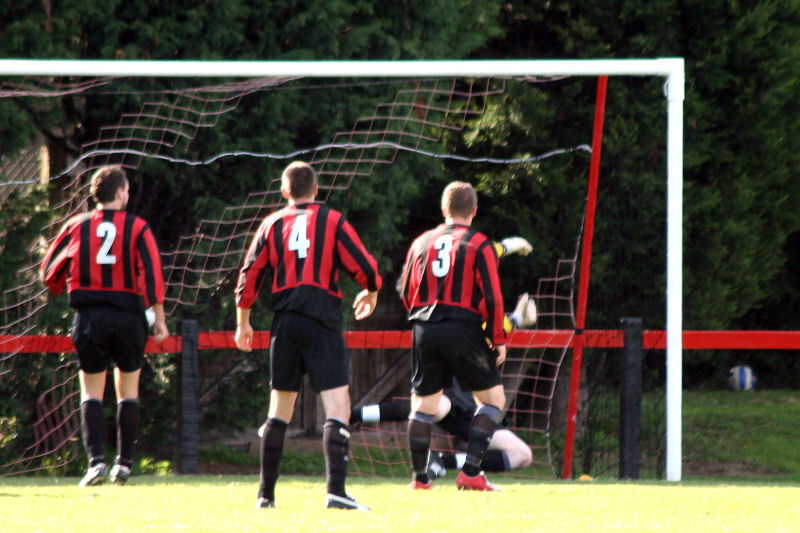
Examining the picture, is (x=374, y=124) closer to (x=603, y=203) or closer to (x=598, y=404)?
(x=603, y=203)

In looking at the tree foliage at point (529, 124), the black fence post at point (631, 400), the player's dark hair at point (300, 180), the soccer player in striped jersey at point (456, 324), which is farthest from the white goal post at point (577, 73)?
the player's dark hair at point (300, 180)

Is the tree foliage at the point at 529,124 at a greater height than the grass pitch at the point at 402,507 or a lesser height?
greater

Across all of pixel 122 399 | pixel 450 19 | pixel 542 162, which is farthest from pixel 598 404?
pixel 122 399

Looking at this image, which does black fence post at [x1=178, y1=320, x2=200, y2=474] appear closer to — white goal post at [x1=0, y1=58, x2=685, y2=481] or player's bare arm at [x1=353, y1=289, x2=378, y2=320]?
white goal post at [x1=0, y1=58, x2=685, y2=481]

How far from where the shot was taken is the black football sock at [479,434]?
657cm

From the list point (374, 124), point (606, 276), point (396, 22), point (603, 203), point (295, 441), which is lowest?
point (295, 441)

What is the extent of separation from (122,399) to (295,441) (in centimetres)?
440

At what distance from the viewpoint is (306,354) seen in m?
5.52

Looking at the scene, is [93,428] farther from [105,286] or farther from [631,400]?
[631,400]

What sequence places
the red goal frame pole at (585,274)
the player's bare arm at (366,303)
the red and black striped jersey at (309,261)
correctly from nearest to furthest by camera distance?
the red and black striped jersey at (309,261), the player's bare arm at (366,303), the red goal frame pole at (585,274)

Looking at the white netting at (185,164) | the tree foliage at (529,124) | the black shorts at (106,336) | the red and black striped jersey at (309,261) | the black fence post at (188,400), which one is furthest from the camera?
the tree foliage at (529,124)

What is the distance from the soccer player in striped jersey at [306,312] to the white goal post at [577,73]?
2181 mm

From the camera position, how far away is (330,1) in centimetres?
902

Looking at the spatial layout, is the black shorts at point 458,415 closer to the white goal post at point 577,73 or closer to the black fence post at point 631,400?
the black fence post at point 631,400
